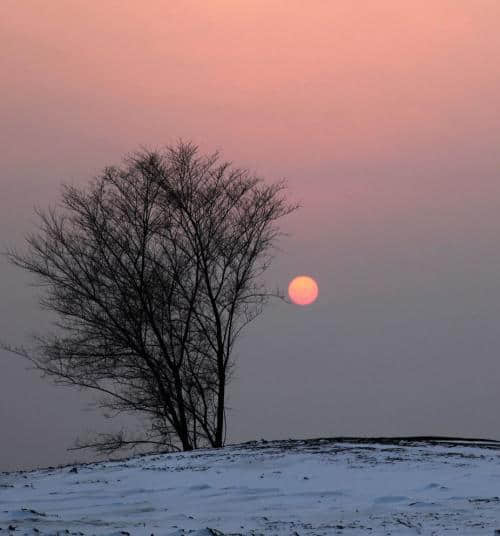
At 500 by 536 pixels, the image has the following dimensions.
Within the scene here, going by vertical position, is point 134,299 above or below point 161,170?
below

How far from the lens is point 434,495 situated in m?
9.27

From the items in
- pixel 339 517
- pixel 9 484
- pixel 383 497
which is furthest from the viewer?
pixel 9 484

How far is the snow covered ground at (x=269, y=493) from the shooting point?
24.9 ft

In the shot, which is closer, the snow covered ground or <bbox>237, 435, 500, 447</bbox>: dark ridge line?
the snow covered ground

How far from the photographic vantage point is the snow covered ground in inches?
299

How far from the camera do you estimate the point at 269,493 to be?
9.63 m

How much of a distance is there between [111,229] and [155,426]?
207 inches

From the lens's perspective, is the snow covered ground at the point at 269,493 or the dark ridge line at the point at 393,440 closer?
the snow covered ground at the point at 269,493

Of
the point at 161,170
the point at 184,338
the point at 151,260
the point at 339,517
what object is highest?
the point at 161,170

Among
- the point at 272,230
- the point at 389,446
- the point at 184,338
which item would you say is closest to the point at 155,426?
the point at 184,338

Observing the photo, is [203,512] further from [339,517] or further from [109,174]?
[109,174]

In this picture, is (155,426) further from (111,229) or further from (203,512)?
(203,512)

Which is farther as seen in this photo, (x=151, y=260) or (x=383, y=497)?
(x=151, y=260)

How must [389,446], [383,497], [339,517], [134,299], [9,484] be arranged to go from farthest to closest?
[134,299] → [389,446] → [9,484] → [383,497] → [339,517]
